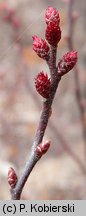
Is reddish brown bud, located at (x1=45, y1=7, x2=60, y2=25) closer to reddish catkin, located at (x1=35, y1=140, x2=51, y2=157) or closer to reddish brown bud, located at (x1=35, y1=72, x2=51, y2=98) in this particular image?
reddish brown bud, located at (x1=35, y1=72, x2=51, y2=98)

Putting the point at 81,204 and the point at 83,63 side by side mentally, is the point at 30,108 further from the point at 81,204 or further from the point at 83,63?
the point at 81,204

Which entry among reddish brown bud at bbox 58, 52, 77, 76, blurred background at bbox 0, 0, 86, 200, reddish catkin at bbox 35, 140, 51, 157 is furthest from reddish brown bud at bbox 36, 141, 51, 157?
blurred background at bbox 0, 0, 86, 200

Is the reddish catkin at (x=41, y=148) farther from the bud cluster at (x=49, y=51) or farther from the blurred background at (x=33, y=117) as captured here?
the blurred background at (x=33, y=117)

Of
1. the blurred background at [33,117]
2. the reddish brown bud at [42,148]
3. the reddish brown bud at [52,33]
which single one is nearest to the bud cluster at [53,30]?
the reddish brown bud at [52,33]

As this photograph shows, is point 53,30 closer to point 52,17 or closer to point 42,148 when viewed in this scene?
point 52,17

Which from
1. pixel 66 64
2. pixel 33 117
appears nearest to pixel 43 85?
pixel 66 64
